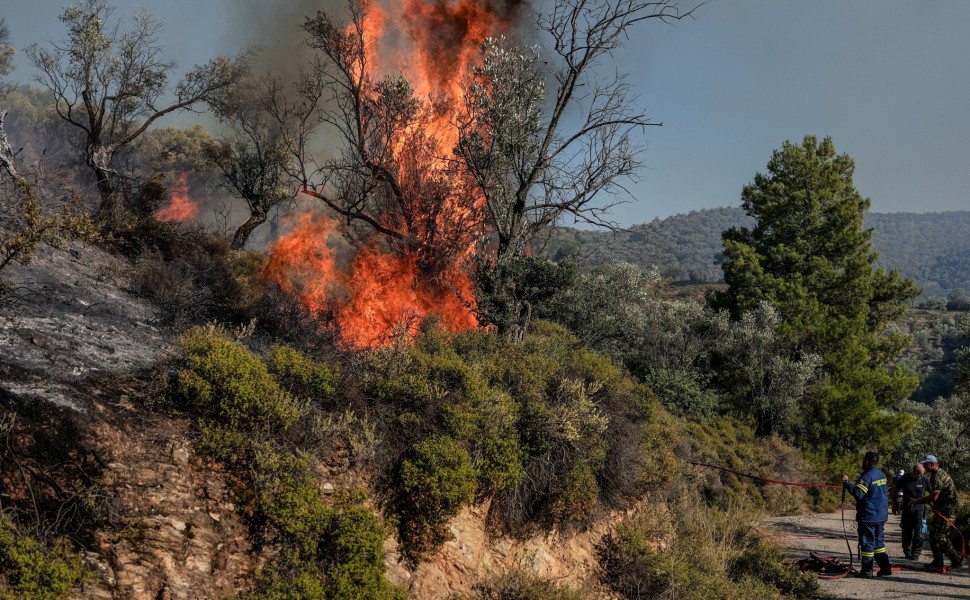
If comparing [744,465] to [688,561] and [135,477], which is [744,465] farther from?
[135,477]

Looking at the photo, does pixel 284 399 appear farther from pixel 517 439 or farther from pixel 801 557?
pixel 801 557

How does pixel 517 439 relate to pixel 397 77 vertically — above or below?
below

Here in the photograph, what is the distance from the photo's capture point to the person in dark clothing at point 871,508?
994 cm

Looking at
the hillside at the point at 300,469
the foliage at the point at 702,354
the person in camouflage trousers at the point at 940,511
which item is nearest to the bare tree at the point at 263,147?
the hillside at the point at 300,469

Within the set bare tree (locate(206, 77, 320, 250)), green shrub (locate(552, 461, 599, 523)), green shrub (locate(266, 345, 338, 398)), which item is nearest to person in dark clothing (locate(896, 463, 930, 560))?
green shrub (locate(552, 461, 599, 523))

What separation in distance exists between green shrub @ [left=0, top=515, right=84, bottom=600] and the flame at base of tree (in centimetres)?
718

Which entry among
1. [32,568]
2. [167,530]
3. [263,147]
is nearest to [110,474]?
[167,530]

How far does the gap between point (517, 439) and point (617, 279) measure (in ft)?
Result: 63.3

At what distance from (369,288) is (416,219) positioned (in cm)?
324

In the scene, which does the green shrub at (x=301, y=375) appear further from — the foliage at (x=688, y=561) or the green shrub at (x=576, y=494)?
the foliage at (x=688, y=561)

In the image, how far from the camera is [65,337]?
7316mm

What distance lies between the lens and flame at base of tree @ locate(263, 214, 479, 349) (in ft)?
42.8

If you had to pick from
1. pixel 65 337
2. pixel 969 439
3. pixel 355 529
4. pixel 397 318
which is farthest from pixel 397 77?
pixel 969 439

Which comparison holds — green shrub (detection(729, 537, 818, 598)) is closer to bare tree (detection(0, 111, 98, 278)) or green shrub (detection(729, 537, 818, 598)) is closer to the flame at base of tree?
the flame at base of tree
